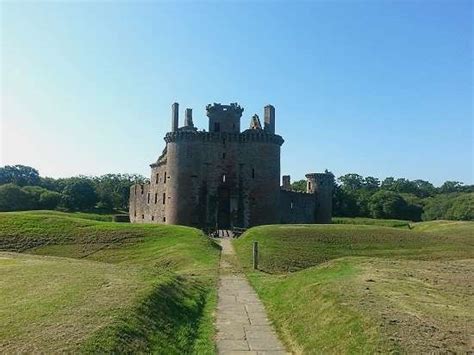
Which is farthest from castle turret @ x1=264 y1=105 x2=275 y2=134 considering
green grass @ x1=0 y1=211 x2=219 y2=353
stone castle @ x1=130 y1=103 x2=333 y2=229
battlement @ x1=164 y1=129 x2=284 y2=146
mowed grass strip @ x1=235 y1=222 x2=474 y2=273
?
green grass @ x1=0 y1=211 x2=219 y2=353

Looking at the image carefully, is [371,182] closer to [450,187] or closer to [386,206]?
[450,187]

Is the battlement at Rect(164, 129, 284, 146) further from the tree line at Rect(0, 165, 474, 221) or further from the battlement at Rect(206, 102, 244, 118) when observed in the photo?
the tree line at Rect(0, 165, 474, 221)

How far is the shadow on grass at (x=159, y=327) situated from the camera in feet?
30.7

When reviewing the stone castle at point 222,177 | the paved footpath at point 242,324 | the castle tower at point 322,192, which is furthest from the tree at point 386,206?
the paved footpath at point 242,324

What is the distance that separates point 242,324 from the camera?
12914mm

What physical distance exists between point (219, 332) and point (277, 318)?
196cm

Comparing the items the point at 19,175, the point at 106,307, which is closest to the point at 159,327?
the point at 106,307

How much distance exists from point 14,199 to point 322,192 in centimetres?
5019

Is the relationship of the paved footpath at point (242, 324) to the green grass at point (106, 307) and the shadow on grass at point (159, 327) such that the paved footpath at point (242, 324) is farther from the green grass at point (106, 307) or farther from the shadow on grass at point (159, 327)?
the shadow on grass at point (159, 327)

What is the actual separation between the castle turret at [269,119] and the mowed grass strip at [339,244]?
61.4ft

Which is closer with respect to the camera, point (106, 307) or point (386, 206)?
point (106, 307)

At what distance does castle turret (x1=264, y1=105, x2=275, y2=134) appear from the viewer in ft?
181

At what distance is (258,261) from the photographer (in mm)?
26328

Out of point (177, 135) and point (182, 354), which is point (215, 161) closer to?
point (177, 135)
